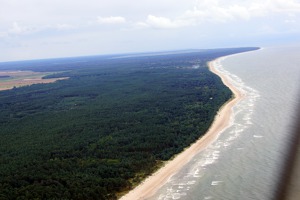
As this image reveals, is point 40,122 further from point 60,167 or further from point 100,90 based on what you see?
point 100,90

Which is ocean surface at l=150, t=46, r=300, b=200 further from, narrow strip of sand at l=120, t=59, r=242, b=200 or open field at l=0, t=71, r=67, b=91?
open field at l=0, t=71, r=67, b=91

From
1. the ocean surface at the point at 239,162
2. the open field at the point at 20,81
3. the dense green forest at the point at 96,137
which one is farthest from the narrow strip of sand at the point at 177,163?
the open field at the point at 20,81

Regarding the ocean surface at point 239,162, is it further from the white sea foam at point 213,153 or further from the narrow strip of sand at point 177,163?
the narrow strip of sand at point 177,163

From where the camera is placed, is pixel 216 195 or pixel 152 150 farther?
pixel 152 150

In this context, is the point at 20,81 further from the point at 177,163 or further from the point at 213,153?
the point at 213,153

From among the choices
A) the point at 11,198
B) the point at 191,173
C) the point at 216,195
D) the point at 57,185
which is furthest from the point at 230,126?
the point at 11,198

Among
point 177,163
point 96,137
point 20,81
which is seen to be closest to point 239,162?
point 177,163

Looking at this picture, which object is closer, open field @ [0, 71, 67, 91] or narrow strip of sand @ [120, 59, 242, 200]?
narrow strip of sand @ [120, 59, 242, 200]

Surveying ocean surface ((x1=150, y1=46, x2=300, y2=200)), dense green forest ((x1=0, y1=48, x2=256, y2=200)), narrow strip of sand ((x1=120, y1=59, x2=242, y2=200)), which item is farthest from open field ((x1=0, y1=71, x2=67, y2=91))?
ocean surface ((x1=150, y1=46, x2=300, y2=200))

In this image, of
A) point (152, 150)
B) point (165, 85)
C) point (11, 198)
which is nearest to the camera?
point (11, 198)

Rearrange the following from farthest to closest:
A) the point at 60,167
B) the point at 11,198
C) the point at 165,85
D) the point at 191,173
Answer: the point at 165,85
the point at 60,167
the point at 191,173
the point at 11,198
